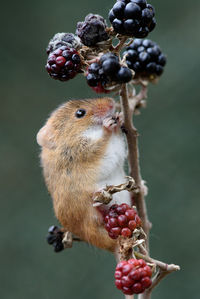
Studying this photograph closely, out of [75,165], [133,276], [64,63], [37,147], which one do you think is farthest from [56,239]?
[37,147]

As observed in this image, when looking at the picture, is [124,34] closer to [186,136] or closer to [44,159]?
[44,159]

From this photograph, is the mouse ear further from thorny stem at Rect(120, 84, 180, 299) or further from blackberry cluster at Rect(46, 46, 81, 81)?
blackberry cluster at Rect(46, 46, 81, 81)

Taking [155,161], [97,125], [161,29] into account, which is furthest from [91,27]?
[161,29]

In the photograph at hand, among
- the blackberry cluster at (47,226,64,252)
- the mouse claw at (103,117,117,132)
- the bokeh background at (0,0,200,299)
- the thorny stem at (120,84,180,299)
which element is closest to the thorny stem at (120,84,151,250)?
the thorny stem at (120,84,180,299)

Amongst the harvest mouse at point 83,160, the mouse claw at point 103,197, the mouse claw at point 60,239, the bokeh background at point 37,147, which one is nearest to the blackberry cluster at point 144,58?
the harvest mouse at point 83,160

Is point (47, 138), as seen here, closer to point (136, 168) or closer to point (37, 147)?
point (136, 168)

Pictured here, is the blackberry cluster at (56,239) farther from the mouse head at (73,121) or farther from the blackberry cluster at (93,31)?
the blackberry cluster at (93,31)
